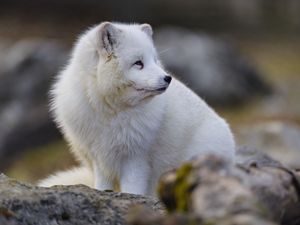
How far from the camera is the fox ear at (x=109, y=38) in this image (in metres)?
6.11

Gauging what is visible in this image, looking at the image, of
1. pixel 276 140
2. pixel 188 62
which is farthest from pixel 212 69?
pixel 276 140

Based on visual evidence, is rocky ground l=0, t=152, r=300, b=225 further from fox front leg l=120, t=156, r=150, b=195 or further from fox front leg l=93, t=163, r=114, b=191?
fox front leg l=93, t=163, r=114, b=191

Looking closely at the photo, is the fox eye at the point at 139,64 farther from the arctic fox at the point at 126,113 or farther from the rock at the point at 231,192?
the rock at the point at 231,192

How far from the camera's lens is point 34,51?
15.6m

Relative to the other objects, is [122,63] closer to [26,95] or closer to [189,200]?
[189,200]

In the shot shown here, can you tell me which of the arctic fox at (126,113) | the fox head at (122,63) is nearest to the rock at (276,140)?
the arctic fox at (126,113)

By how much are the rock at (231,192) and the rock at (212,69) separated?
485 inches

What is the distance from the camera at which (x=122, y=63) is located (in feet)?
19.9

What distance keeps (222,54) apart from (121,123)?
11280 mm

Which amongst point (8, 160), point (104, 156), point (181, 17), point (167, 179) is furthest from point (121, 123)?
point (181, 17)

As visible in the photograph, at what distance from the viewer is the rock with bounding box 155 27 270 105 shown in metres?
16.4

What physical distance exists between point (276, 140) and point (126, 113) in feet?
17.9

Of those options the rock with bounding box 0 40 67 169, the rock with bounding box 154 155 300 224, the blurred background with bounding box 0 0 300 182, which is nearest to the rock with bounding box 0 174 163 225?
the rock with bounding box 154 155 300 224

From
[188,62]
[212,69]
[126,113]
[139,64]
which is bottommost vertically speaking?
[126,113]
